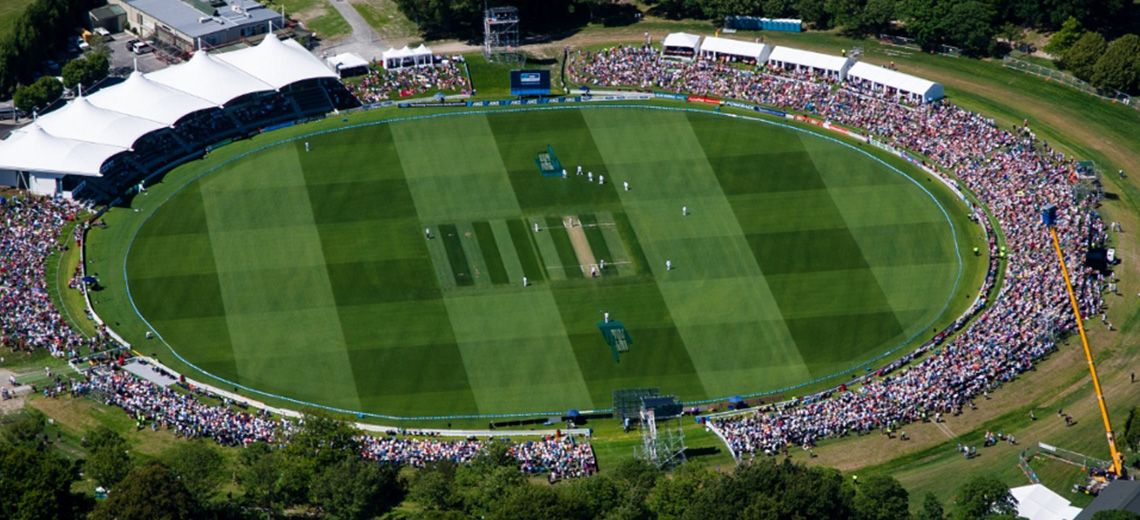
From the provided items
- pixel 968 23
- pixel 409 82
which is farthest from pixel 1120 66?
pixel 409 82

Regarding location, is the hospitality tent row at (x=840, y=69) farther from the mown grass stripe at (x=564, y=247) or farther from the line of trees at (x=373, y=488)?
the line of trees at (x=373, y=488)

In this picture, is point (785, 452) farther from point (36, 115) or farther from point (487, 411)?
point (36, 115)

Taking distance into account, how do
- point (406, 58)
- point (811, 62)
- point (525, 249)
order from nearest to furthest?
point (525, 249), point (811, 62), point (406, 58)

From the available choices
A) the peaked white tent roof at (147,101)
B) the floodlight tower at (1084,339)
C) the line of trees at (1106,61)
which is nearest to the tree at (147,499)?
the peaked white tent roof at (147,101)

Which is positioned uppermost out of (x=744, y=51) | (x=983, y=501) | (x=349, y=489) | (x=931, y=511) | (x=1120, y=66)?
(x=1120, y=66)

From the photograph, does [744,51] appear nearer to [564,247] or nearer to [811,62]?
[811,62]

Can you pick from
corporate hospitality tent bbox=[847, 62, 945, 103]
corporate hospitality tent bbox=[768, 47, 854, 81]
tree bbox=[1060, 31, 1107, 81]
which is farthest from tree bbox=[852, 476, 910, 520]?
tree bbox=[1060, 31, 1107, 81]

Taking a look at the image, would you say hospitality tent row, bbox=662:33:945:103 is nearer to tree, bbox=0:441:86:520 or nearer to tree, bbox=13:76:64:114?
tree, bbox=13:76:64:114

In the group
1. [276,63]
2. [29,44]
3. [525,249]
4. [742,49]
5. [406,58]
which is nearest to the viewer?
[525,249]
